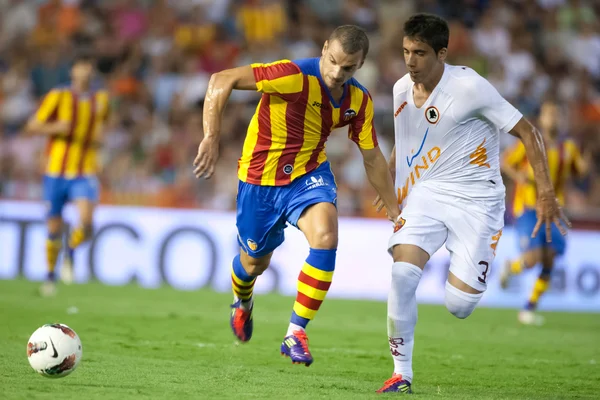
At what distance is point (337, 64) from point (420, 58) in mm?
579

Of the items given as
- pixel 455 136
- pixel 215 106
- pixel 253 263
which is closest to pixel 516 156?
pixel 253 263

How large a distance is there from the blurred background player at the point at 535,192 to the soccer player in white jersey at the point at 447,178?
5.87 meters

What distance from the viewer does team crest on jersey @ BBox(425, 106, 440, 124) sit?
21.4ft

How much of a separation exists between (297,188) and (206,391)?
5.87 feet

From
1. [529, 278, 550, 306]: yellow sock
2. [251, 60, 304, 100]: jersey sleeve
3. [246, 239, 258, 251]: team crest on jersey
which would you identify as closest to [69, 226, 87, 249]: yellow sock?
[246, 239, 258, 251]: team crest on jersey

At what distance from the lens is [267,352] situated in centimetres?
813

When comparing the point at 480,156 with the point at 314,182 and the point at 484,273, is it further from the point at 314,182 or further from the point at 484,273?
the point at 314,182

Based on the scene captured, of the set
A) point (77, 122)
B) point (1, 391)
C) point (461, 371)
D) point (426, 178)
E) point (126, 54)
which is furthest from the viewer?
point (126, 54)

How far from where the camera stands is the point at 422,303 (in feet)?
47.6

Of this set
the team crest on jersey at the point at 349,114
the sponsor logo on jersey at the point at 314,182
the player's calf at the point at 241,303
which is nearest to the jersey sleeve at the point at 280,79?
the team crest on jersey at the point at 349,114

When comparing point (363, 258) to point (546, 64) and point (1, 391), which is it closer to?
point (546, 64)

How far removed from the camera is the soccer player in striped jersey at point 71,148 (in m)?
12.3

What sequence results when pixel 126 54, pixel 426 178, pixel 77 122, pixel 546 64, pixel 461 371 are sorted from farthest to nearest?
1. pixel 546 64
2. pixel 126 54
3. pixel 77 122
4. pixel 461 371
5. pixel 426 178

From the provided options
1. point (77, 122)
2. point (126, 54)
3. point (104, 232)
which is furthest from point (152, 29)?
point (77, 122)
